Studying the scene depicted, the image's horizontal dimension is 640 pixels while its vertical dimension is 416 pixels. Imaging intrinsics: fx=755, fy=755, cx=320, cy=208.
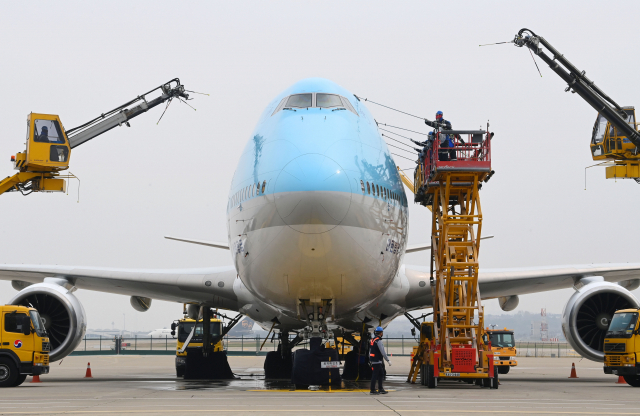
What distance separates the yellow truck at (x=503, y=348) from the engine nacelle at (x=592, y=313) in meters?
9.78

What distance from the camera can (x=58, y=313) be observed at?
56.1ft

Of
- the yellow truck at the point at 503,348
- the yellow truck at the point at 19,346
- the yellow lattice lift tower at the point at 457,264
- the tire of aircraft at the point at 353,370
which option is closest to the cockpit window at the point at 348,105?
the yellow lattice lift tower at the point at 457,264

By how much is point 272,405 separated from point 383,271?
3.80 m

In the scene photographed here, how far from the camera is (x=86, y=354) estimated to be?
4784 cm

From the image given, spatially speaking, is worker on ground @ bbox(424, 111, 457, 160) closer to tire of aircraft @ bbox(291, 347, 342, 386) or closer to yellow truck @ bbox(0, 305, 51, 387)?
tire of aircraft @ bbox(291, 347, 342, 386)

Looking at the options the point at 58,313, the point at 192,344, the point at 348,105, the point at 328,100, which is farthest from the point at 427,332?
the point at 192,344

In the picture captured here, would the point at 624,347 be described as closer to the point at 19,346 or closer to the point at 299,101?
the point at 299,101

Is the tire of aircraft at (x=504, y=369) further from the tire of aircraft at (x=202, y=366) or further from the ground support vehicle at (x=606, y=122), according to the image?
the tire of aircraft at (x=202, y=366)

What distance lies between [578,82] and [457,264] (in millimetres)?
7582

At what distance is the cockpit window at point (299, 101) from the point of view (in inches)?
538

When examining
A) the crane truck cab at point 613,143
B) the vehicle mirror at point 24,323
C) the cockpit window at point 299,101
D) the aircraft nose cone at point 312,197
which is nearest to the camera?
the aircraft nose cone at point 312,197

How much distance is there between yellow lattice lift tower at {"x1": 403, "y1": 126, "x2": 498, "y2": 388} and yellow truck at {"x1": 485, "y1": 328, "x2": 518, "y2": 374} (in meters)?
11.3

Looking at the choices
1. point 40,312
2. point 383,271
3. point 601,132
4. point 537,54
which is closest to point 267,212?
point 383,271

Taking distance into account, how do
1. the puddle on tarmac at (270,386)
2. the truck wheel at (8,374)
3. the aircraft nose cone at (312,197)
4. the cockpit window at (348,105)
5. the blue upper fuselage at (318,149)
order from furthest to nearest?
1. the truck wheel at (8,374)
2. the cockpit window at (348,105)
3. the puddle on tarmac at (270,386)
4. the blue upper fuselage at (318,149)
5. the aircraft nose cone at (312,197)
